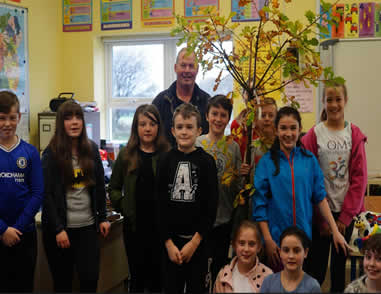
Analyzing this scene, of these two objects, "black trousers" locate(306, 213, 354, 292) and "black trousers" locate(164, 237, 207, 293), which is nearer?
"black trousers" locate(164, 237, 207, 293)

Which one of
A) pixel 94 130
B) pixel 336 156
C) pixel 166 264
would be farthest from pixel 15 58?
pixel 336 156

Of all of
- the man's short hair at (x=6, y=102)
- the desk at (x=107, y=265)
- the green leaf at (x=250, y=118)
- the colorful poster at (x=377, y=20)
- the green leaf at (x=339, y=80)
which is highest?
the colorful poster at (x=377, y=20)

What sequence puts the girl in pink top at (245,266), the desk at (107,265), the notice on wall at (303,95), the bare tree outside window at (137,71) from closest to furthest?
the girl in pink top at (245,266)
the desk at (107,265)
the notice on wall at (303,95)
the bare tree outside window at (137,71)

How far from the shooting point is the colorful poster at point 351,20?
10.7ft

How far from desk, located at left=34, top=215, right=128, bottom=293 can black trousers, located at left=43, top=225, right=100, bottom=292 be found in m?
0.24

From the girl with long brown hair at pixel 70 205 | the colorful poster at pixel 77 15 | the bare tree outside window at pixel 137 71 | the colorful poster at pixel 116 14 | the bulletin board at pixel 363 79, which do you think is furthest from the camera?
the bare tree outside window at pixel 137 71

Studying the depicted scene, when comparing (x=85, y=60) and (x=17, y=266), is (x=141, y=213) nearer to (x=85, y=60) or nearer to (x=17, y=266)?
(x=17, y=266)

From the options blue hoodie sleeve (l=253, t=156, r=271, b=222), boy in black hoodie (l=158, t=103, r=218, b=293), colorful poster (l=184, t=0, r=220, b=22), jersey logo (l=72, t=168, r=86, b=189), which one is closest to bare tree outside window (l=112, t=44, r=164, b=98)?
colorful poster (l=184, t=0, r=220, b=22)

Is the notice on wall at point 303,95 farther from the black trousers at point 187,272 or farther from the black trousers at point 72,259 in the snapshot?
the black trousers at point 72,259

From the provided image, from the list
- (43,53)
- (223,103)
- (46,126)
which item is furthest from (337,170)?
(43,53)

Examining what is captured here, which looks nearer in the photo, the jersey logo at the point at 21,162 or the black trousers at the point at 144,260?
the jersey logo at the point at 21,162

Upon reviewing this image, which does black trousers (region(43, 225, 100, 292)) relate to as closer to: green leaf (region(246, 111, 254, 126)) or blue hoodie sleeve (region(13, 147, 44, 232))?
blue hoodie sleeve (region(13, 147, 44, 232))

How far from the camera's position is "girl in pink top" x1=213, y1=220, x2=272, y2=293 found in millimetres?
1694

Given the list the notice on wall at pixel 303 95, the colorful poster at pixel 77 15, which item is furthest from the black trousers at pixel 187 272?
the colorful poster at pixel 77 15
